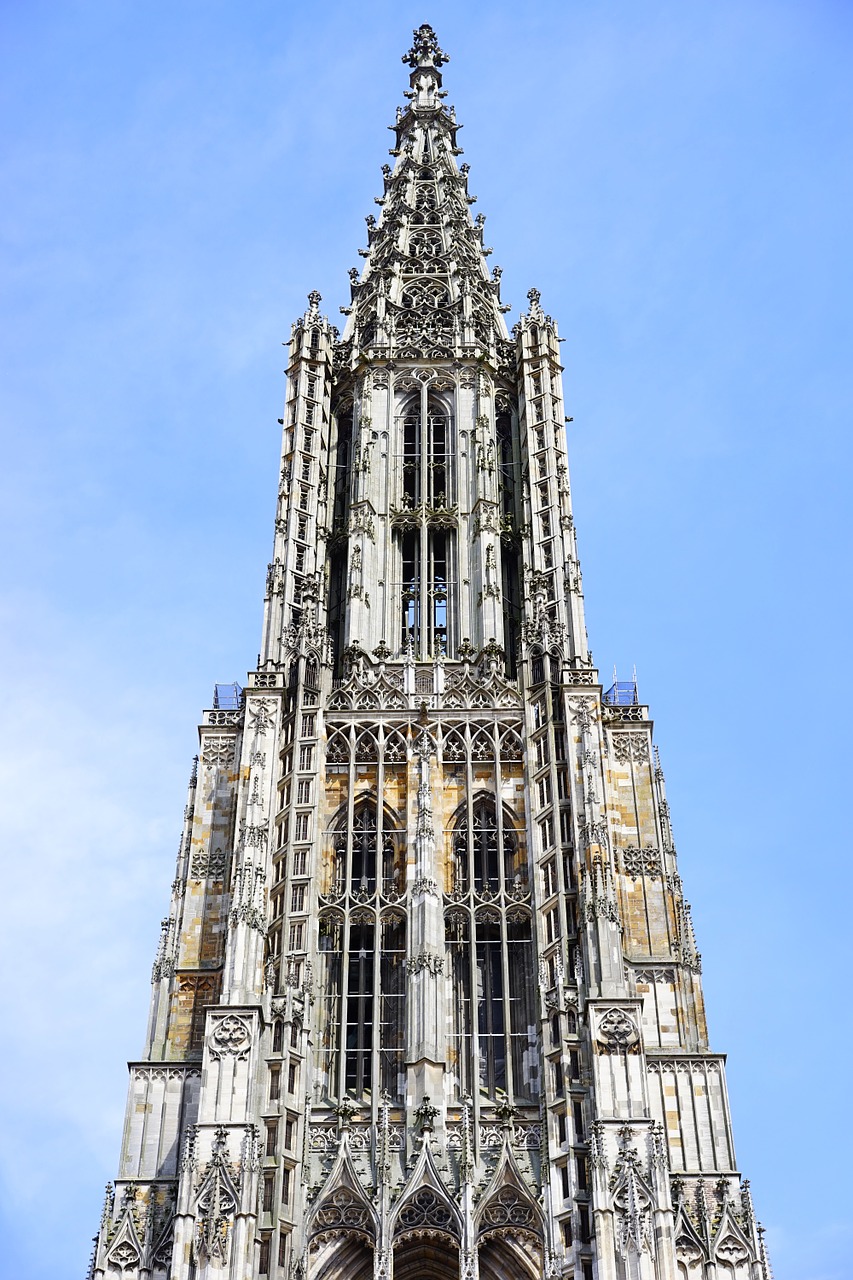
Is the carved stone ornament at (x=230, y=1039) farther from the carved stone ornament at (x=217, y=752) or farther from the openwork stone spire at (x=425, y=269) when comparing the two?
the openwork stone spire at (x=425, y=269)

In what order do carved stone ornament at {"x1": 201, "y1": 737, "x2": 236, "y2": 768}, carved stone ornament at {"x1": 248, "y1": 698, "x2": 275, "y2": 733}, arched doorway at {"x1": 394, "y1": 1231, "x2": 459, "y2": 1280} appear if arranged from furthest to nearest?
carved stone ornament at {"x1": 201, "y1": 737, "x2": 236, "y2": 768} → carved stone ornament at {"x1": 248, "y1": 698, "x2": 275, "y2": 733} → arched doorway at {"x1": 394, "y1": 1231, "x2": 459, "y2": 1280}

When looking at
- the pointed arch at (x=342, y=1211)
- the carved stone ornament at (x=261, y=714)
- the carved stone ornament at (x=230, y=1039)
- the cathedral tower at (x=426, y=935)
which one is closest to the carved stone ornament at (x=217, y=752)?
the cathedral tower at (x=426, y=935)

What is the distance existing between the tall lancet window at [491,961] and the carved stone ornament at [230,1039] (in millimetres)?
5076

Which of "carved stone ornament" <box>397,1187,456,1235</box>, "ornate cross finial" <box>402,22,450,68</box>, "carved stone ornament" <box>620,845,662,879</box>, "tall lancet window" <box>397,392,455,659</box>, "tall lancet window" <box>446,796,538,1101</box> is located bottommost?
"carved stone ornament" <box>397,1187,456,1235</box>

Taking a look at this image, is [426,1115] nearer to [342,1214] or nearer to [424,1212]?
[424,1212]

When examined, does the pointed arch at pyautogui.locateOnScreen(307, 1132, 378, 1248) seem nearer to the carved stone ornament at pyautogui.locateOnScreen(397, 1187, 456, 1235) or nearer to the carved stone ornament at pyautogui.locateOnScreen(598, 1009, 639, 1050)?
the carved stone ornament at pyautogui.locateOnScreen(397, 1187, 456, 1235)

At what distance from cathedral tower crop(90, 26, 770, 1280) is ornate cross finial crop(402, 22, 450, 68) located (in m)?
24.8

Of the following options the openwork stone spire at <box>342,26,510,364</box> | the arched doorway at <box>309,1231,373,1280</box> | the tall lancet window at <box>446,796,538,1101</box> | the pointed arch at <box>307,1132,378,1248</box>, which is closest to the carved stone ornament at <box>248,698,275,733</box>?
the tall lancet window at <box>446,796,538,1101</box>

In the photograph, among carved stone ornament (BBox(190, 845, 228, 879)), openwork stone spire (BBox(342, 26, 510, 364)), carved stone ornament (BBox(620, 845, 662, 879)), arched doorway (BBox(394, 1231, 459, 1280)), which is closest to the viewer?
arched doorway (BBox(394, 1231, 459, 1280))

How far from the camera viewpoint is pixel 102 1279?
124ft

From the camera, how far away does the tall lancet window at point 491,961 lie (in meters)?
41.2

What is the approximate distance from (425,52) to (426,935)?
46.6m

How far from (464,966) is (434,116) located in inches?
1600

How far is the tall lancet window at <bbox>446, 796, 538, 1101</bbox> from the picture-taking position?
41.2 m
